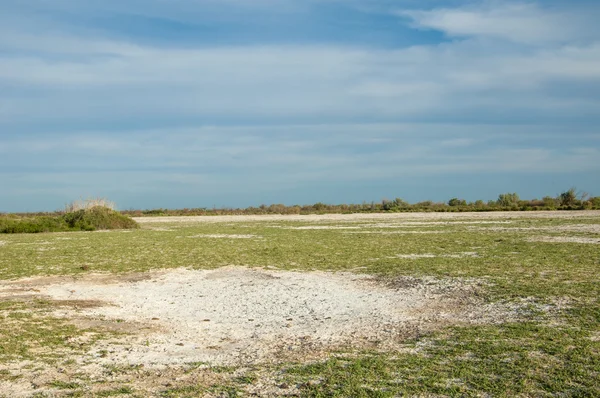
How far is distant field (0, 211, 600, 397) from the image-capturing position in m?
5.42

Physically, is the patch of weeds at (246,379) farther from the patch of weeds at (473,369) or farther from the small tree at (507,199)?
the small tree at (507,199)

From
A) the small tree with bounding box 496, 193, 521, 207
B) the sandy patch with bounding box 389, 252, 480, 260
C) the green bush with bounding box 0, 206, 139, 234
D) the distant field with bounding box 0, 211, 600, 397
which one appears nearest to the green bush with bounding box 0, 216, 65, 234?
the green bush with bounding box 0, 206, 139, 234

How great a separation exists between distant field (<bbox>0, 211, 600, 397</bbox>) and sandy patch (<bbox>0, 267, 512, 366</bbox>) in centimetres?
3

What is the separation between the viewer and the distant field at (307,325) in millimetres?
5418

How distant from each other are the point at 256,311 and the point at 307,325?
1.38 m

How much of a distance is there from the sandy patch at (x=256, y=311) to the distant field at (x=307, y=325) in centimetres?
3

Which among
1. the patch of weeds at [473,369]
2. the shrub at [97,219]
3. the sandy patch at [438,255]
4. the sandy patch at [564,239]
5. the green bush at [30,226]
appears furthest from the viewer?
the shrub at [97,219]

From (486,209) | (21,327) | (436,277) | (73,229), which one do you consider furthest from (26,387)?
(486,209)

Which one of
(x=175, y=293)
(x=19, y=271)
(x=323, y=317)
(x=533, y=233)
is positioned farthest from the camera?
(x=533, y=233)

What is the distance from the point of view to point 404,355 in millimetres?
6223

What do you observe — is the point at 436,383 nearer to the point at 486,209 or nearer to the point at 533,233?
the point at 533,233

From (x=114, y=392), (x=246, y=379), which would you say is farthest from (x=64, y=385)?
(x=246, y=379)

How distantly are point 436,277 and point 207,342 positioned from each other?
6038 millimetres

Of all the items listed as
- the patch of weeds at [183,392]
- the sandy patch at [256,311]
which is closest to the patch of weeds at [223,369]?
the sandy patch at [256,311]
